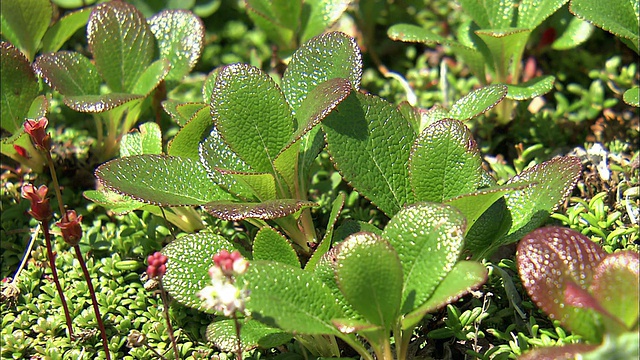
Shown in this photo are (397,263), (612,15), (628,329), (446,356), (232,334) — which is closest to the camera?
(628,329)

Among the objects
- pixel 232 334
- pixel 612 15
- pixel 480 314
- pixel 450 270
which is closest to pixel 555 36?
pixel 612 15

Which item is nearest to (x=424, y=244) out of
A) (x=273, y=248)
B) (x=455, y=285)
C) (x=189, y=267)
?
(x=455, y=285)

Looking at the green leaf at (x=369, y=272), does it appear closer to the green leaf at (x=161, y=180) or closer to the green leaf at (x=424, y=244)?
the green leaf at (x=424, y=244)

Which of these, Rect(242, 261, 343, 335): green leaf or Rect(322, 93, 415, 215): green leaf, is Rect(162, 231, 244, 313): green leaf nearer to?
Rect(242, 261, 343, 335): green leaf

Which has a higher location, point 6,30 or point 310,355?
point 6,30

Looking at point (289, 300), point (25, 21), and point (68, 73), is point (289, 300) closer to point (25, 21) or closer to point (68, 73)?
point (68, 73)

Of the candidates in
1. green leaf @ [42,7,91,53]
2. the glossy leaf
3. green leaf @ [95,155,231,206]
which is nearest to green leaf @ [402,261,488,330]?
the glossy leaf

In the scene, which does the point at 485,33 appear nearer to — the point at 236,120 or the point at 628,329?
the point at 236,120
